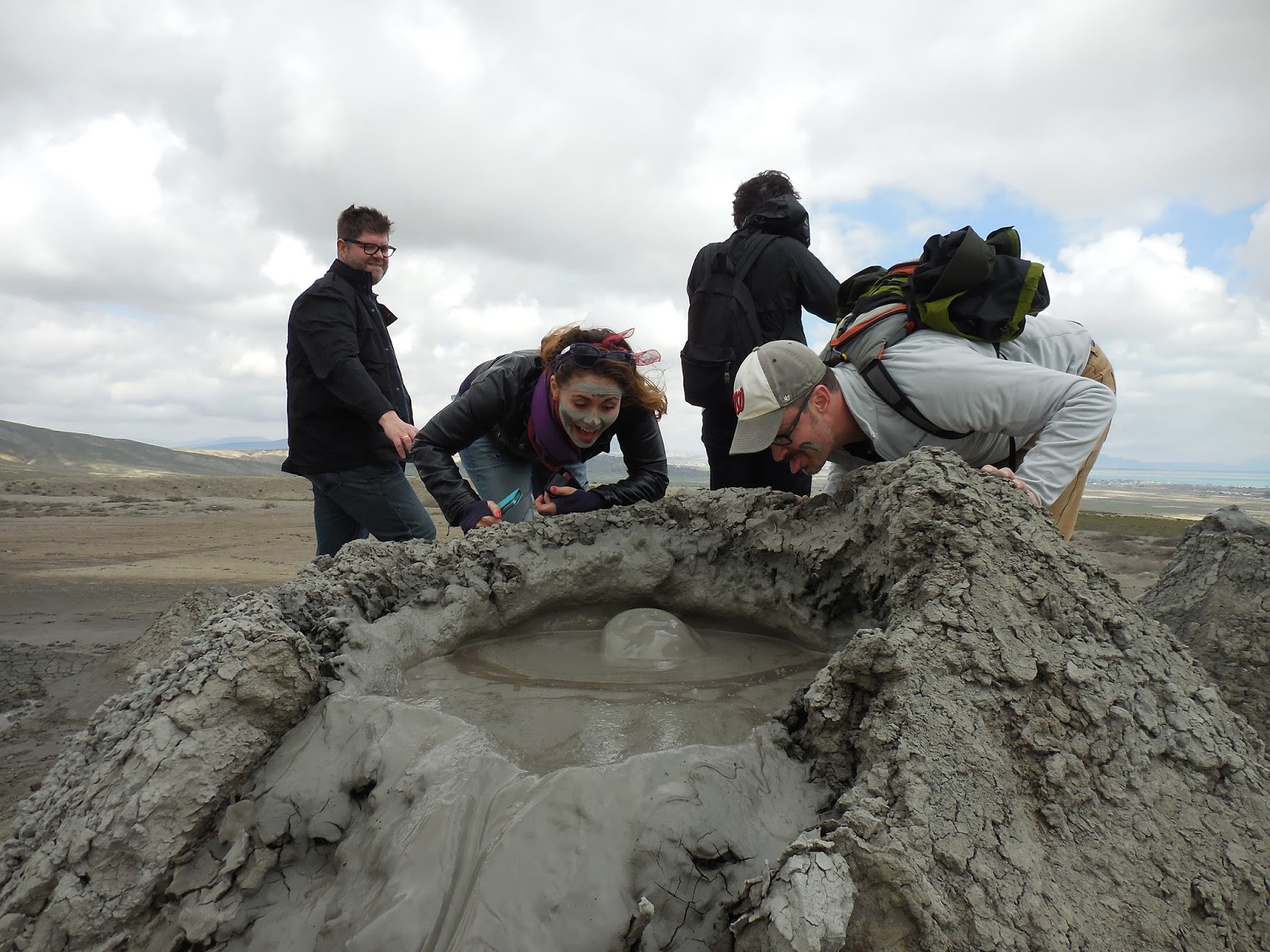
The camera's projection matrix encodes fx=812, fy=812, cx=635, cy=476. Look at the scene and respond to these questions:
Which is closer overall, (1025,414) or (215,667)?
(215,667)

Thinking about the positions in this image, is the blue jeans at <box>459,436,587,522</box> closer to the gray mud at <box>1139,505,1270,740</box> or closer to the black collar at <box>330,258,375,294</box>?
the black collar at <box>330,258,375,294</box>

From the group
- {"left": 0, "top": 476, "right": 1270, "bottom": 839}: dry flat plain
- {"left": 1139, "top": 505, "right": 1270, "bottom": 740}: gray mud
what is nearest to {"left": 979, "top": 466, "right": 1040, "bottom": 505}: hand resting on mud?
{"left": 0, "top": 476, "right": 1270, "bottom": 839}: dry flat plain

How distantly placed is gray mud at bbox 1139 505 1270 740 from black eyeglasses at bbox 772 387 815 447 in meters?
1.43

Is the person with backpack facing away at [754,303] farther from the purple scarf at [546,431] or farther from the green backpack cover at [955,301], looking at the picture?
the green backpack cover at [955,301]

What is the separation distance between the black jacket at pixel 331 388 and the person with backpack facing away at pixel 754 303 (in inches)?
51.9

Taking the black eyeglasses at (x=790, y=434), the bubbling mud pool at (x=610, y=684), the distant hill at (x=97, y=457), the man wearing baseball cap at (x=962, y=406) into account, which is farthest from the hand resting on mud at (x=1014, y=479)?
Answer: the distant hill at (x=97, y=457)

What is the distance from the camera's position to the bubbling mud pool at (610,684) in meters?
1.77

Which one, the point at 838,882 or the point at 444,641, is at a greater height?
the point at 444,641

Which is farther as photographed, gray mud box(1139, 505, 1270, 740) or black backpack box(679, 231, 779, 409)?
black backpack box(679, 231, 779, 409)

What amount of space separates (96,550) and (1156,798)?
11.5 meters

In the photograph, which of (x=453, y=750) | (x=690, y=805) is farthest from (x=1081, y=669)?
(x=453, y=750)

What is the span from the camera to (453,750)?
1.67 m

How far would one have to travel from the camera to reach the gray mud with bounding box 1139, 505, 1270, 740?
2.72 m

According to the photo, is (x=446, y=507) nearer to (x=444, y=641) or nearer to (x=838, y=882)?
(x=444, y=641)
